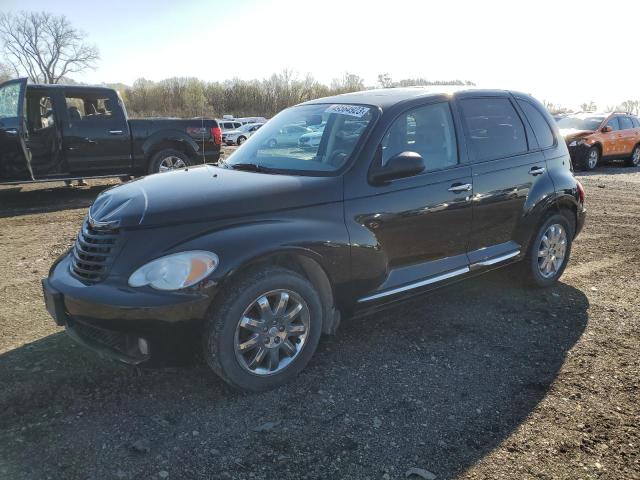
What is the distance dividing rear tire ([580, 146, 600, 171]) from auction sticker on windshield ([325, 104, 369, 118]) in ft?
45.2

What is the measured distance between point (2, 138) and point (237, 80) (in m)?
63.5

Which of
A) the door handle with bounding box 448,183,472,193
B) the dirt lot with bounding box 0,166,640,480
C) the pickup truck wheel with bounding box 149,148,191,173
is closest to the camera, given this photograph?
the dirt lot with bounding box 0,166,640,480

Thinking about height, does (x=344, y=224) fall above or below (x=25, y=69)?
below

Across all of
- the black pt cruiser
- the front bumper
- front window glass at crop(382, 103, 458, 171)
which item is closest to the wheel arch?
the black pt cruiser

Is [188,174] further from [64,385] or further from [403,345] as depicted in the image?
[403,345]

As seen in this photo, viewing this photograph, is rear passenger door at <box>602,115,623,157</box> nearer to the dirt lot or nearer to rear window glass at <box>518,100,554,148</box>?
rear window glass at <box>518,100,554,148</box>

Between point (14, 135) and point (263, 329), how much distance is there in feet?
24.5

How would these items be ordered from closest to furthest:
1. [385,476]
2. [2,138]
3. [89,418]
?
1. [385,476]
2. [89,418]
3. [2,138]

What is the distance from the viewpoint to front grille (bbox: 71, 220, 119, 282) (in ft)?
9.44

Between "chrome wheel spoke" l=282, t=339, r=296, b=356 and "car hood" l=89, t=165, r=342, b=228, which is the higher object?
"car hood" l=89, t=165, r=342, b=228

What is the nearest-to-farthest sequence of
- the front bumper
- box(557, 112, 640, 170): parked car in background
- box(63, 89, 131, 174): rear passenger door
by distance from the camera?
the front bumper < box(63, 89, 131, 174): rear passenger door < box(557, 112, 640, 170): parked car in background

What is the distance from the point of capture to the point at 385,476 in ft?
8.00

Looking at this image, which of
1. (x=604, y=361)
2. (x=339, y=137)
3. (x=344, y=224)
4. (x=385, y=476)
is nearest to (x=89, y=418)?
(x=385, y=476)

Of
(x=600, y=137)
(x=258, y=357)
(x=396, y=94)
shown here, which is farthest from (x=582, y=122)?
(x=258, y=357)
